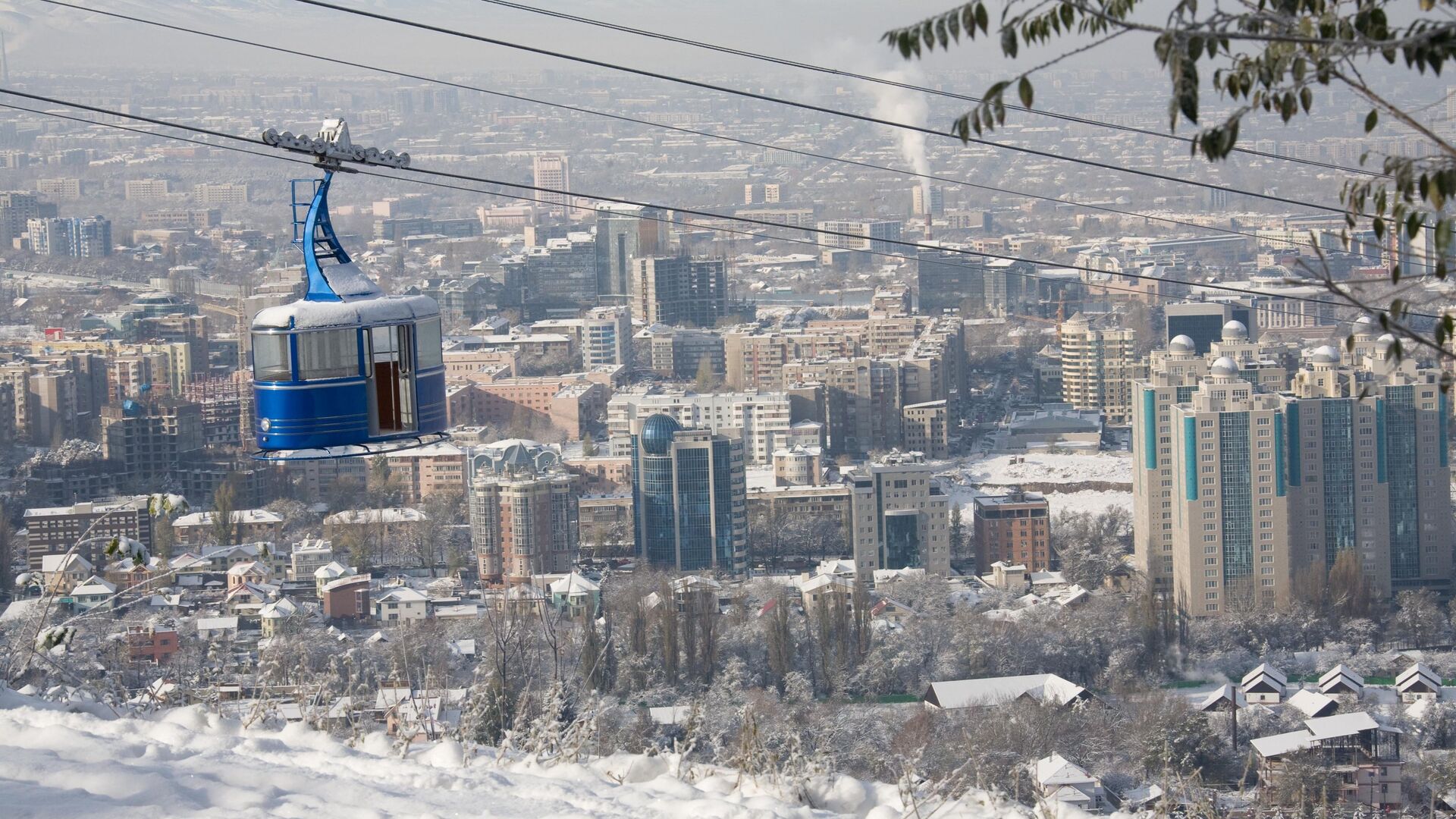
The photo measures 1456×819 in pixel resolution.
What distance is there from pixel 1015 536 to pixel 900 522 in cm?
92

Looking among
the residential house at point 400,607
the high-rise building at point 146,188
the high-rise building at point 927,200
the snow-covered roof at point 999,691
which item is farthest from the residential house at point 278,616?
→ the high-rise building at point 927,200

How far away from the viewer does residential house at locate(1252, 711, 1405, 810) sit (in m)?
7.60

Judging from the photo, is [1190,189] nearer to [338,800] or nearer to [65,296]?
[65,296]

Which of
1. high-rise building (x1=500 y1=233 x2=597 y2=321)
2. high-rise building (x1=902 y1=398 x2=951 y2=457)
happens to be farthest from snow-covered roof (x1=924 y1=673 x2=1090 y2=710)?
high-rise building (x1=500 y1=233 x2=597 y2=321)

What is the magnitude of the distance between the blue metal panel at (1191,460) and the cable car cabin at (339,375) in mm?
10614

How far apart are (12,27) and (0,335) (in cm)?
1788

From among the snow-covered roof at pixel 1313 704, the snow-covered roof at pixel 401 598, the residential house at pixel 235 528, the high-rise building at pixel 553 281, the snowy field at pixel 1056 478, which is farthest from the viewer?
the high-rise building at pixel 553 281

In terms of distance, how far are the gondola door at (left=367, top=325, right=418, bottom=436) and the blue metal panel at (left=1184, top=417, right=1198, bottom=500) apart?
1063 centimetres

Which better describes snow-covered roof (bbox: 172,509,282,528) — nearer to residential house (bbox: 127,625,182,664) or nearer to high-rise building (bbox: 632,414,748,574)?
high-rise building (bbox: 632,414,748,574)

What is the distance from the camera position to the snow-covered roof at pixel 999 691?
9.31 metres

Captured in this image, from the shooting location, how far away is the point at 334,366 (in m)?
3.38

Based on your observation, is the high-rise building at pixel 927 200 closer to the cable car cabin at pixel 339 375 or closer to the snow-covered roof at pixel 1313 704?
the snow-covered roof at pixel 1313 704

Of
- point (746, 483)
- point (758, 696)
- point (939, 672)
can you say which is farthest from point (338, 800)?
point (746, 483)

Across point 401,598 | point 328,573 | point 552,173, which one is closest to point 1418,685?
point 401,598
